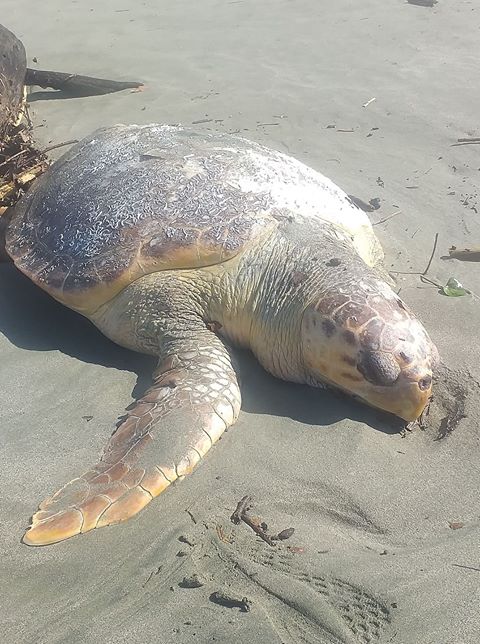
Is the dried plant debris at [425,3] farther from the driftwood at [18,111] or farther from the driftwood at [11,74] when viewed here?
the driftwood at [11,74]

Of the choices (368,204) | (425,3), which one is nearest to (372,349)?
(368,204)

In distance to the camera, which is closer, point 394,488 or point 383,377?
point 394,488

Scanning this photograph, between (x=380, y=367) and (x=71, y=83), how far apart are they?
4225 mm

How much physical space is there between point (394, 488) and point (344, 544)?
0.32 m

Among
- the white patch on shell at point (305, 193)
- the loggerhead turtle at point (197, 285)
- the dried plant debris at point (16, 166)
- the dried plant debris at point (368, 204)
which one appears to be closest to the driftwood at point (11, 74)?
the dried plant debris at point (16, 166)

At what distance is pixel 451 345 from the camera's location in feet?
9.23

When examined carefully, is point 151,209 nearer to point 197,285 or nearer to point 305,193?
point 197,285

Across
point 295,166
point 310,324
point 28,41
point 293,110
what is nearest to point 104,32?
point 28,41

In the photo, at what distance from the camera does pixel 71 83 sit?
218 inches

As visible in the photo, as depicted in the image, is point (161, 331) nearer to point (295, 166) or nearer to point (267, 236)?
point (267, 236)

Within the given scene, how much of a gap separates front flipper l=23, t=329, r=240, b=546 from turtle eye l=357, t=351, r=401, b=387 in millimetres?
476

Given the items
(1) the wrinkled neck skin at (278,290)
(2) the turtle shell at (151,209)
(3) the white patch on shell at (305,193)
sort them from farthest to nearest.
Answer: (3) the white patch on shell at (305,193)
(2) the turtle shell at (151,209)
(1) the wrinkled neck skin at (278,290)

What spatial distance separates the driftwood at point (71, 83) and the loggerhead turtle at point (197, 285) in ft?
7.77

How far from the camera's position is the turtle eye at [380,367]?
233 centimetres
